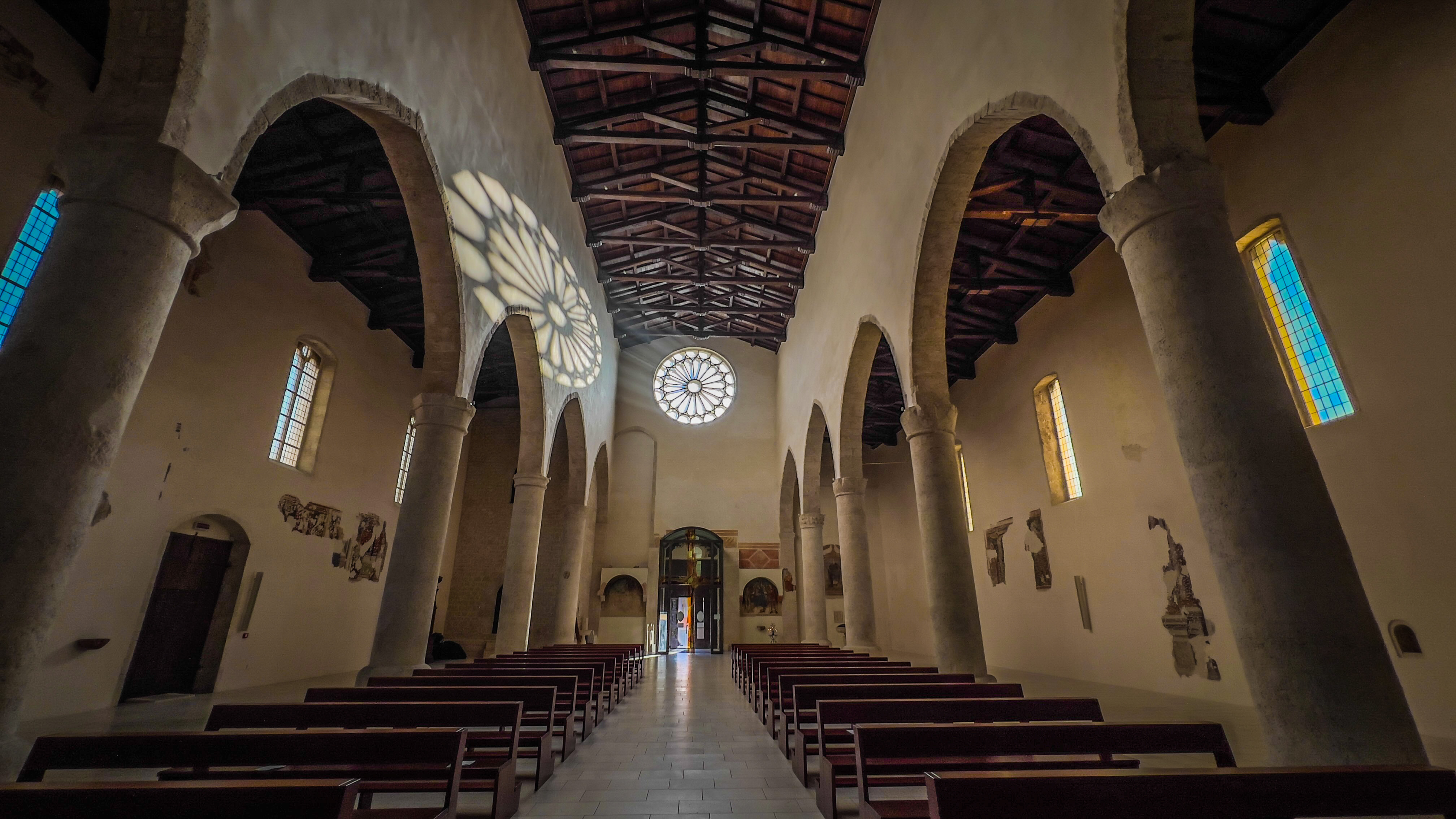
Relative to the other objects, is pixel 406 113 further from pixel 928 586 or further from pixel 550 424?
pixel 928 586

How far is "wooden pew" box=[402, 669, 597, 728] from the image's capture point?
5.00m

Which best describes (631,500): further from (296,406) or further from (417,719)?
(417,719)

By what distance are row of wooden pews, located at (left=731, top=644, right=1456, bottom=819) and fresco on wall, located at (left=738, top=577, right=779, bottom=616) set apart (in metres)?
14.9

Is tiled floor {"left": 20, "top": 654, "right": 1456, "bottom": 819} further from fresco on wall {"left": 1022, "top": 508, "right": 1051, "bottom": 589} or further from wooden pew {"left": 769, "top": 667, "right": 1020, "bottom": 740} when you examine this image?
fresco on wall {"left": 1022, "top": 508, "right": 1051, "bottom": 589}

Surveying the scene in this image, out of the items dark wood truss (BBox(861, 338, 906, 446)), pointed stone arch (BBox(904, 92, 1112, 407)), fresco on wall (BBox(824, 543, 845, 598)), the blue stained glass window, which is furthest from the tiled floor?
fresco on wall (BBox(824, 543, 845, 598))

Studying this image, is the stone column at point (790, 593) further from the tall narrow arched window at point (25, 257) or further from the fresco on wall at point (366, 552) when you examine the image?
the tall narrow arched window at point (25, 257)

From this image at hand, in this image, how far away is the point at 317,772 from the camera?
312 cm

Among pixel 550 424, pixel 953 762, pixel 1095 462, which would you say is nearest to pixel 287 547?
pixel 550 424

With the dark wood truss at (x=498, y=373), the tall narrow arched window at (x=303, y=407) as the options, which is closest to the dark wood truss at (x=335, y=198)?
the tall narrow arched window at (x=303, y=407)

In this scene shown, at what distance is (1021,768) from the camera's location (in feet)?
11.7

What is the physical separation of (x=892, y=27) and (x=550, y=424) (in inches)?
337

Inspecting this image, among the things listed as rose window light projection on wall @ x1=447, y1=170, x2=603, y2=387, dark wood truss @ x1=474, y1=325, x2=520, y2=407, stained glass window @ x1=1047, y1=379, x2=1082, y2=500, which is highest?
dark wood truss @ x1=474, y1=325, x2=520, y2=407

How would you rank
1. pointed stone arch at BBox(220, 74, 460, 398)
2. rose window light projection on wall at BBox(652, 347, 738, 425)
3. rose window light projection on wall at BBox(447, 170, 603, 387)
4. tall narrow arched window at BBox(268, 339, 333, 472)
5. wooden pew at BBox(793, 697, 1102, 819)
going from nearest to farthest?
wooden pew at BBox(793, 697, 1102, 819)
pointed stone arch at BBox(220, 74, 460, 398)
rose window light projection on wall at BBox(447, 170, 603, 387)
tall narrow arched window at BBox(268, 339, 333, 472)
rose window light projection on wall at BBox(652, 347, 738, 425)

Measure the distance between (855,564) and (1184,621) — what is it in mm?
5155
